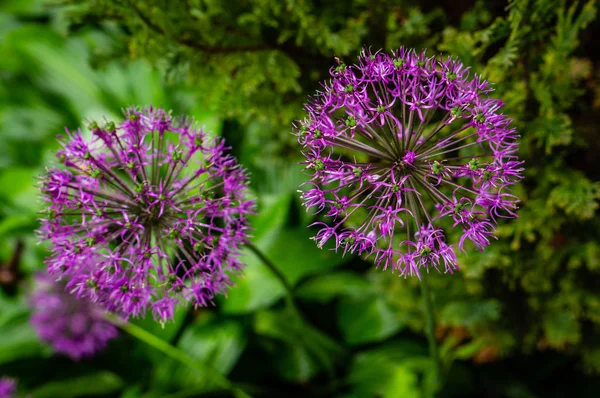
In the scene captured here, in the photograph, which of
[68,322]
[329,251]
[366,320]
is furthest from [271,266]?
[68,322]

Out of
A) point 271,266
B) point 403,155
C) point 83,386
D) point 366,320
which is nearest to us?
point 403,155

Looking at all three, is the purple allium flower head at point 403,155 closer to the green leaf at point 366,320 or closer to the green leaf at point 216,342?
the green leaf at point 366,320

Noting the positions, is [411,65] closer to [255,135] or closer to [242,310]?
[255,135]

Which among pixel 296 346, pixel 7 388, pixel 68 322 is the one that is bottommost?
pixel 7 388

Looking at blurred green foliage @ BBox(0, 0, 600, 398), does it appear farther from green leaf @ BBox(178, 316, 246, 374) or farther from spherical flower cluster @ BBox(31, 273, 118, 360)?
spherical flower cluster @ BBox(31, 273, 118, 360)

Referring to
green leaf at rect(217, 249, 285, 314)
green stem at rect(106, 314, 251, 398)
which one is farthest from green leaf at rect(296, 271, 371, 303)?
green stem at rect(106, 314, 251, 398)

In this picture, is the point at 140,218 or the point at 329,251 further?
the point at 329,251

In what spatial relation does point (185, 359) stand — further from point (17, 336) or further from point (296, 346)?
point (17, 336)

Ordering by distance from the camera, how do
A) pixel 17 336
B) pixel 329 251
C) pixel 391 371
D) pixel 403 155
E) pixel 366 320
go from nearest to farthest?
pixel 403 155 < pixel 391 371 < pixel 329 251 < pixel 366 320 < pixel 17 336
